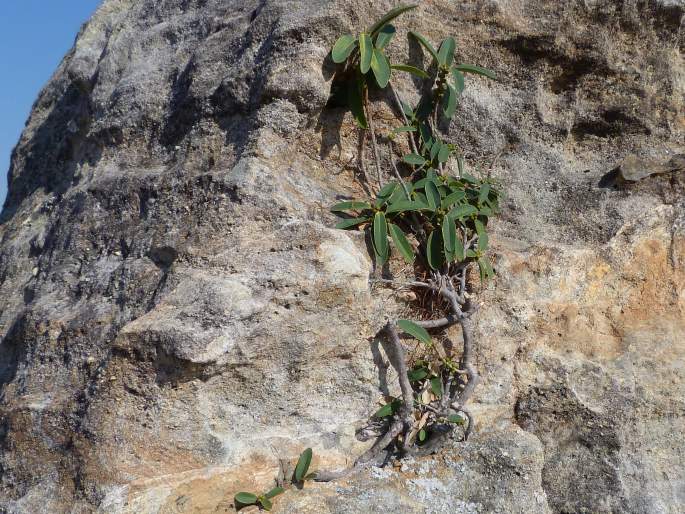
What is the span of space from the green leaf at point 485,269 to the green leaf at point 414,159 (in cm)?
48

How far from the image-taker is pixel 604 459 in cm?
249

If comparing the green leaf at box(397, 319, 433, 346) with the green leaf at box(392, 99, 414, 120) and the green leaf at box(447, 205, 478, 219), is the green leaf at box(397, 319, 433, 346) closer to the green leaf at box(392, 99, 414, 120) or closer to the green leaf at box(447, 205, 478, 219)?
the green leaf at box(447, 205, 478, 219)

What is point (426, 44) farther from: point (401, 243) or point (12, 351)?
point (12, 351)

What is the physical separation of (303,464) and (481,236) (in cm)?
A: 115

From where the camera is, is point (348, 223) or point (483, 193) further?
point (483, 193)

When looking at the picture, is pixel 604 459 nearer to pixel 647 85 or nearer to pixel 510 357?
pixel 510 357

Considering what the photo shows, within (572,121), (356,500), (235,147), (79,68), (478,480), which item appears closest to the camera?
(356,500)

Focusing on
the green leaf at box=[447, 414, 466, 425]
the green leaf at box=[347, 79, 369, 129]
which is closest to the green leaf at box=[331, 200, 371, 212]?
Result: the green leaf at box=[347, 79, 369, 129]

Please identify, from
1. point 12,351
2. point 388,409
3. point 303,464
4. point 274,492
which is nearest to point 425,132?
point 388,409

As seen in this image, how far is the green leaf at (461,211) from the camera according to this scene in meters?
2.67

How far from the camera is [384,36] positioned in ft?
9.00

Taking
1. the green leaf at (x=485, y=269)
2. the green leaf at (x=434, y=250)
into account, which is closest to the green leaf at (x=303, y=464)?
the green leaf at (x=434, y=250)

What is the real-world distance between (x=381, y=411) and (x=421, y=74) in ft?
4.57

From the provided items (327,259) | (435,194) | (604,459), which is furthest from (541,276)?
(327,259)
